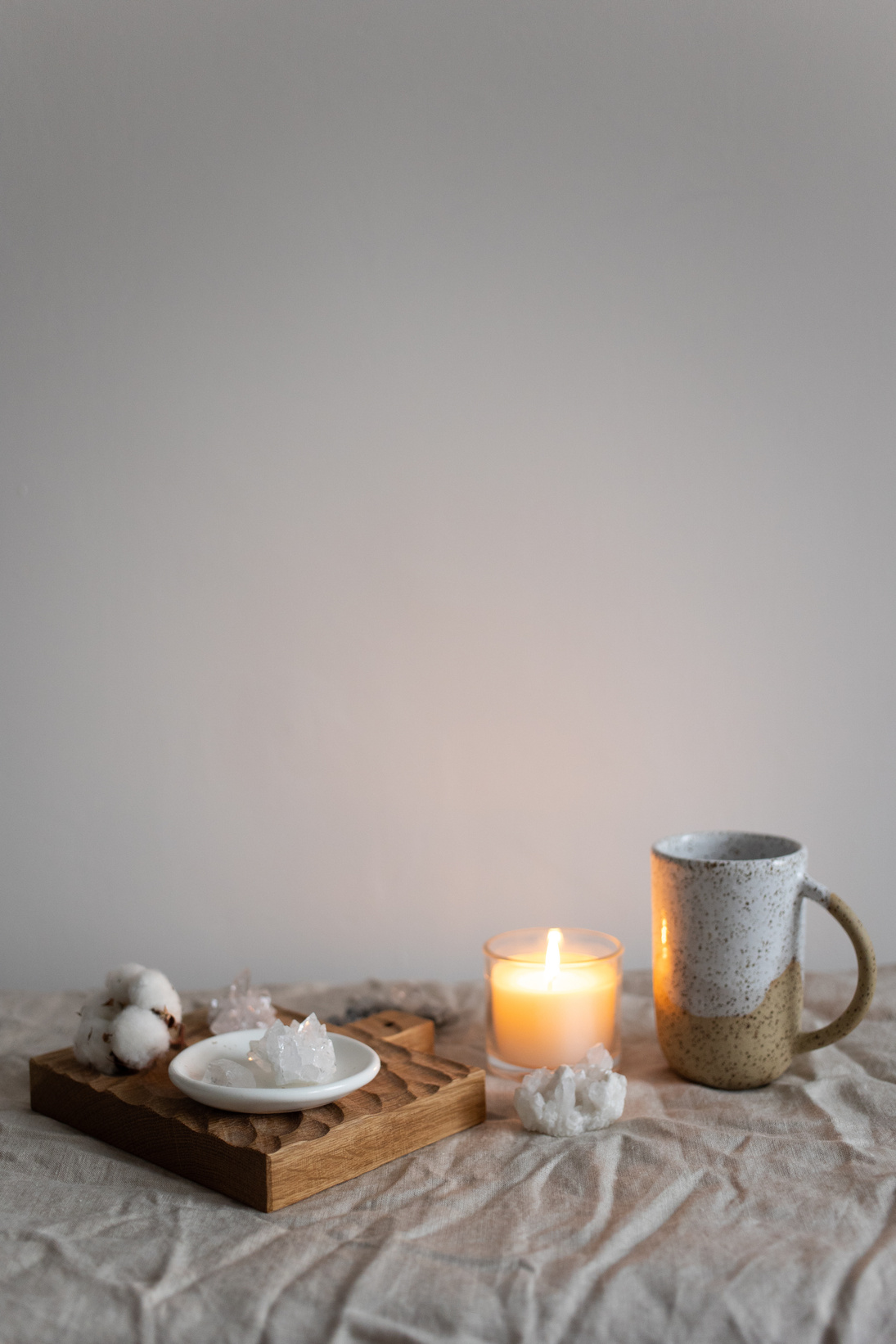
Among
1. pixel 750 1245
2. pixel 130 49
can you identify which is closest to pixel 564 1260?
pixel 750 1245

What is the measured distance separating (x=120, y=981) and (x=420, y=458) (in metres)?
0.63

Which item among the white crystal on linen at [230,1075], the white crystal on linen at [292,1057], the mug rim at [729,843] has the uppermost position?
Result: the mug rim at [729,843]

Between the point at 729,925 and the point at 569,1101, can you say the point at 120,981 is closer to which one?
the point at 569,1101

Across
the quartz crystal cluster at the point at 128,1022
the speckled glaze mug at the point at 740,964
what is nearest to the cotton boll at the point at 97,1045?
the quartz crystal cluster at the point at 128,1022

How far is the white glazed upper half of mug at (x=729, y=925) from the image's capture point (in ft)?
2.43

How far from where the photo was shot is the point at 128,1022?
696 millimetres

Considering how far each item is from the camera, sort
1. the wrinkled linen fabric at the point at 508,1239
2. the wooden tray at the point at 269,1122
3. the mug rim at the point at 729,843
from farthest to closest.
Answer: the mug rim at the point at 729,843, the wooden tray at the point at 269,1122, the wrinkled linen fabric at the point at 508,1239

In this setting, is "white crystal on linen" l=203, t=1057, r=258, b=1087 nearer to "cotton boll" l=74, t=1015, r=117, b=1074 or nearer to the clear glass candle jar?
"cotton boll" l=74, t=1015, r=117, b=1074

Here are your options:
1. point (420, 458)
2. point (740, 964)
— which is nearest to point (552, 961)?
point (740, 964)

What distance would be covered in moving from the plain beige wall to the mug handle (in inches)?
16.1

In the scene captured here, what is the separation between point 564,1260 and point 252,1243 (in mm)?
161

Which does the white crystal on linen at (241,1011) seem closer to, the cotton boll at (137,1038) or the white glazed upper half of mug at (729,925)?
the cotton boll at (137,1038)

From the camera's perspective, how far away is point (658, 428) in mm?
1145

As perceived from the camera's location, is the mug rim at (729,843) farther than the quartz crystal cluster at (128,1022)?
Yes
